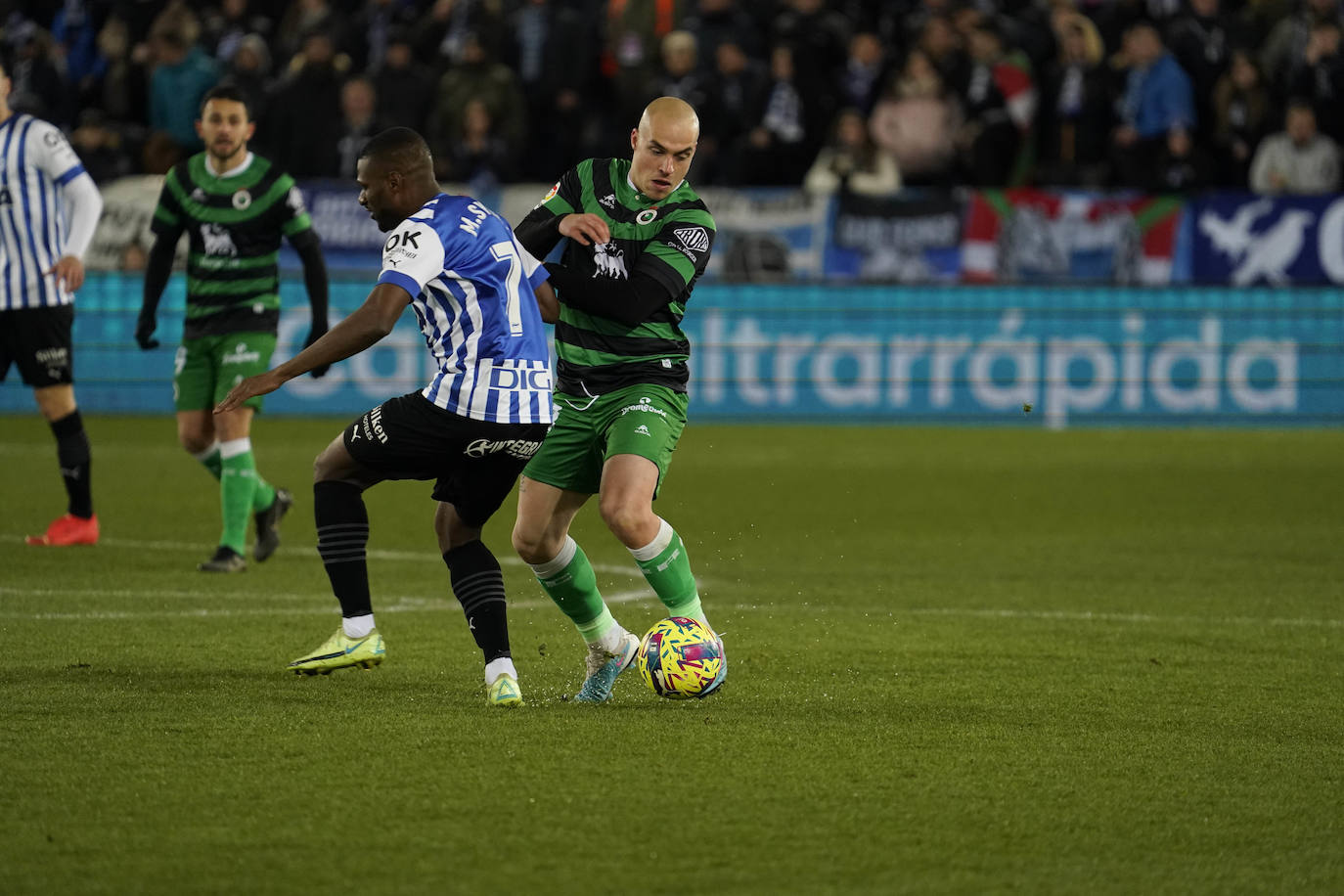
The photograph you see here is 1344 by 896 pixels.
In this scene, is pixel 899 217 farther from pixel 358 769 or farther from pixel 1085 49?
pixel 358 769

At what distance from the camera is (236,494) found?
934 cm

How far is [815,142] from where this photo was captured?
61.7 feet

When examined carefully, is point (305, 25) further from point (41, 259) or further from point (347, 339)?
point (347, 339)

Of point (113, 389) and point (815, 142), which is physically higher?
point (815, 142)

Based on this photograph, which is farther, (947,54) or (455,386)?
(947,54)

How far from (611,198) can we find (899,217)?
38.3 feet

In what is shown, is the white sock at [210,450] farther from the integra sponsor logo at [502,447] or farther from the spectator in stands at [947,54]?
the spectator in stands at [947,54]

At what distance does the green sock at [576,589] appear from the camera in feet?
20.5

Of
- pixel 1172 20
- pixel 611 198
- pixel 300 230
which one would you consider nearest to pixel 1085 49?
pixel 1172 20

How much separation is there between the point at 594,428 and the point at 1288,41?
46.3 ft

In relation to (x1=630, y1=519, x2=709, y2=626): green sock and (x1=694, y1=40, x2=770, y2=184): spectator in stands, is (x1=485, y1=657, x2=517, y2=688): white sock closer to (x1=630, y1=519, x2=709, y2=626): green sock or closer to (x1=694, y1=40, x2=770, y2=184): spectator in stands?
(x1=630, y1=519, x2=709, y2=626): green sock

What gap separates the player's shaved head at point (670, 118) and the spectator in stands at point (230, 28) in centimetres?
1527

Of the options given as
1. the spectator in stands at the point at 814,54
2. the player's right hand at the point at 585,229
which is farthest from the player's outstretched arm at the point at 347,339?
the spectator in stands at the point at 814,54

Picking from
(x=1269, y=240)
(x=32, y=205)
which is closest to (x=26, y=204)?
(x=32, y=205)
